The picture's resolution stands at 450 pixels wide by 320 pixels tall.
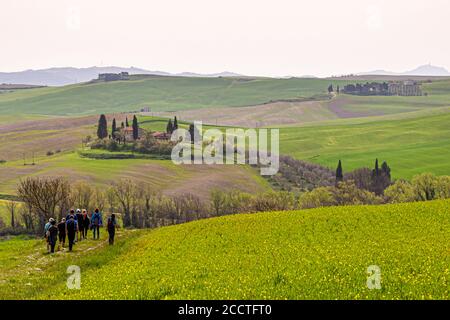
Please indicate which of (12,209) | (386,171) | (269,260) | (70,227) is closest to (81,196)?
(12,209)

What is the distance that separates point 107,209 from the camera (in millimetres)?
147500

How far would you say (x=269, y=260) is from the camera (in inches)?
1092

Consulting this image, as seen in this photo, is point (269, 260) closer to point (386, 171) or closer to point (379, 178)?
point (379, 178)

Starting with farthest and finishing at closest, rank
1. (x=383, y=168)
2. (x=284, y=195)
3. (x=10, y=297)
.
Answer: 1. (x=383, y=168)
2. (x=284, y=195)
3. (x=10, y=297)

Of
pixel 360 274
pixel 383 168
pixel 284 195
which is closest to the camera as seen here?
pixel 360 274

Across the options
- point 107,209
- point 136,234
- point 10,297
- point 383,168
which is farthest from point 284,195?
point 10,297

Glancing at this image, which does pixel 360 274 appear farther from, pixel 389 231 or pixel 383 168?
pixel 383 168

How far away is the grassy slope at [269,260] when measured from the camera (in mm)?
20734

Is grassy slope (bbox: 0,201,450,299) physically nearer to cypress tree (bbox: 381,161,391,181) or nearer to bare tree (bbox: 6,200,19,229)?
bare tree (bbox: 6,200,19,229)

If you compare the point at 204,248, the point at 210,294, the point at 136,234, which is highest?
the point at 210,294

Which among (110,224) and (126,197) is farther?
(126,197)

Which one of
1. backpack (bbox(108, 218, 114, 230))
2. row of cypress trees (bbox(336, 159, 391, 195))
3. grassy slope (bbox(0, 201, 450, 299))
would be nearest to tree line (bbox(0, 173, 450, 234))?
row of cypress trees (bbox(336, 159, 391, 195))

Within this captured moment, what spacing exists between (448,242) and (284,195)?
116 metres
